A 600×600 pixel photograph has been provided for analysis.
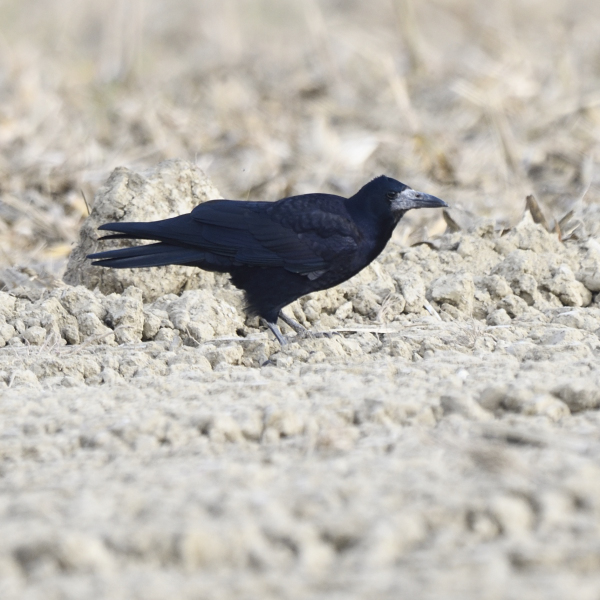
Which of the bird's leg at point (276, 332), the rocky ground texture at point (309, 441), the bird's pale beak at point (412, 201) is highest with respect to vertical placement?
the bird's pale beak at point (412, 201)

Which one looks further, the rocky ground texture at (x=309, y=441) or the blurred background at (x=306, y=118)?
the blurred background at (x=306, y=118)

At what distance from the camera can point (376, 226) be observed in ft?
16.3

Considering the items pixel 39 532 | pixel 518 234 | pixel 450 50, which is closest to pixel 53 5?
pixel 450 50

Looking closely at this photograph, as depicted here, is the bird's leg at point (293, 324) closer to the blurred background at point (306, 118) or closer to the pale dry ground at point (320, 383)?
the pale dry ground at point (320, 383)

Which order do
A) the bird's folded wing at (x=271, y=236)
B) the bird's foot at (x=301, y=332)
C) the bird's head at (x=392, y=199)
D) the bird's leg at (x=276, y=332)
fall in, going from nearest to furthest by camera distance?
the bird's foot at (x=301, y=332) < the bird's leg at (x=276, y=332) < the bird's folded wing at (x=271, y=236) < the bird's head at (x=392, y=199)

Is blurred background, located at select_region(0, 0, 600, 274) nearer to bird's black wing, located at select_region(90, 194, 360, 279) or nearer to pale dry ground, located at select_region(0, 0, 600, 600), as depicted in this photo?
pale dry ground, located at select_region(0, 0, 600, 600)

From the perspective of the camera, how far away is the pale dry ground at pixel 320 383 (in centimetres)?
214

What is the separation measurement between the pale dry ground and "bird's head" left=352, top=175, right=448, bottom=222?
0.37 metres

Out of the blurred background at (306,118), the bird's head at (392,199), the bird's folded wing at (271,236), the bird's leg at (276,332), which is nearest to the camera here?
the bird's leg at (276,332)

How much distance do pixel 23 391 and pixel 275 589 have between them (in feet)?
6.25

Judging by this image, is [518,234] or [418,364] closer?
[418,364]

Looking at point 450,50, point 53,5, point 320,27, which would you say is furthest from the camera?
point 53,5

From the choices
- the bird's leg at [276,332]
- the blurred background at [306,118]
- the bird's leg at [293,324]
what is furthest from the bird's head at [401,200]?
the blurred background at [306,118]

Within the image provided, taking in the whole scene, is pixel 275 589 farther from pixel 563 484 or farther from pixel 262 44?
pixel 262 44
